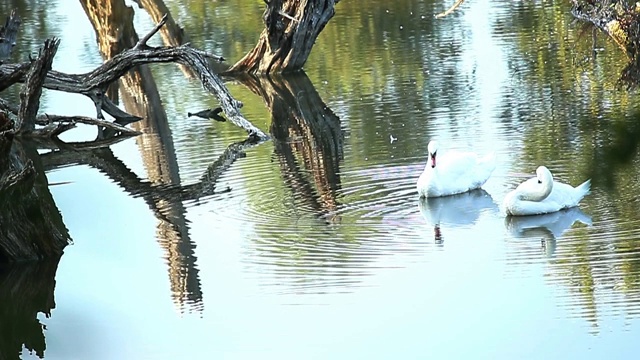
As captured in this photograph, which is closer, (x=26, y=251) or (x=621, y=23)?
(x=26, y=251)

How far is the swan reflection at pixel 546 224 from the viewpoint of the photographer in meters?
11.0

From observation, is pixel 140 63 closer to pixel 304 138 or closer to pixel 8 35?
pixel 8 35

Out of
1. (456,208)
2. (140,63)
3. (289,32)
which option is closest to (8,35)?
(140,63)

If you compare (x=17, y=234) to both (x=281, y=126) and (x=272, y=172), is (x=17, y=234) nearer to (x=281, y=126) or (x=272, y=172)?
(x=272, y=172)

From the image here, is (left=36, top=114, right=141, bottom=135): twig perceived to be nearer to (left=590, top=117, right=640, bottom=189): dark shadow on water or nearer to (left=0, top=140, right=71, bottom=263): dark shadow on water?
(left=0, top=140, right=71, bottom=263): dark shadow on water

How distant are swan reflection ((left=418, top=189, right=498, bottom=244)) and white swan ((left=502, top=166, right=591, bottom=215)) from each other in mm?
373

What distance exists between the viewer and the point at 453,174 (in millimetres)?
12578

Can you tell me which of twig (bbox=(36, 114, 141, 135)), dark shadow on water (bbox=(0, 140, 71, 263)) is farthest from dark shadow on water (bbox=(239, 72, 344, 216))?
dark shadow on water (bbox=(0, 140, 71, 263))

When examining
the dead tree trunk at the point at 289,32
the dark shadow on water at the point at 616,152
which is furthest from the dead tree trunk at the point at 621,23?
the dead tree trunk at the point at 289,32

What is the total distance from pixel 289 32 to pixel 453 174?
30.6 ft

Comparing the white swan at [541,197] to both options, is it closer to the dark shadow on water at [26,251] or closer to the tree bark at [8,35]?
the dark shadow on water at [26,251]

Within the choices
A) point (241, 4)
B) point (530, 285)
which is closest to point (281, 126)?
point (530, 285)

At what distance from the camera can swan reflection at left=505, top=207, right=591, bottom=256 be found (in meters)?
11.0

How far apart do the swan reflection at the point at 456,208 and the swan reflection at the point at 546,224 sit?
1.31 feet
